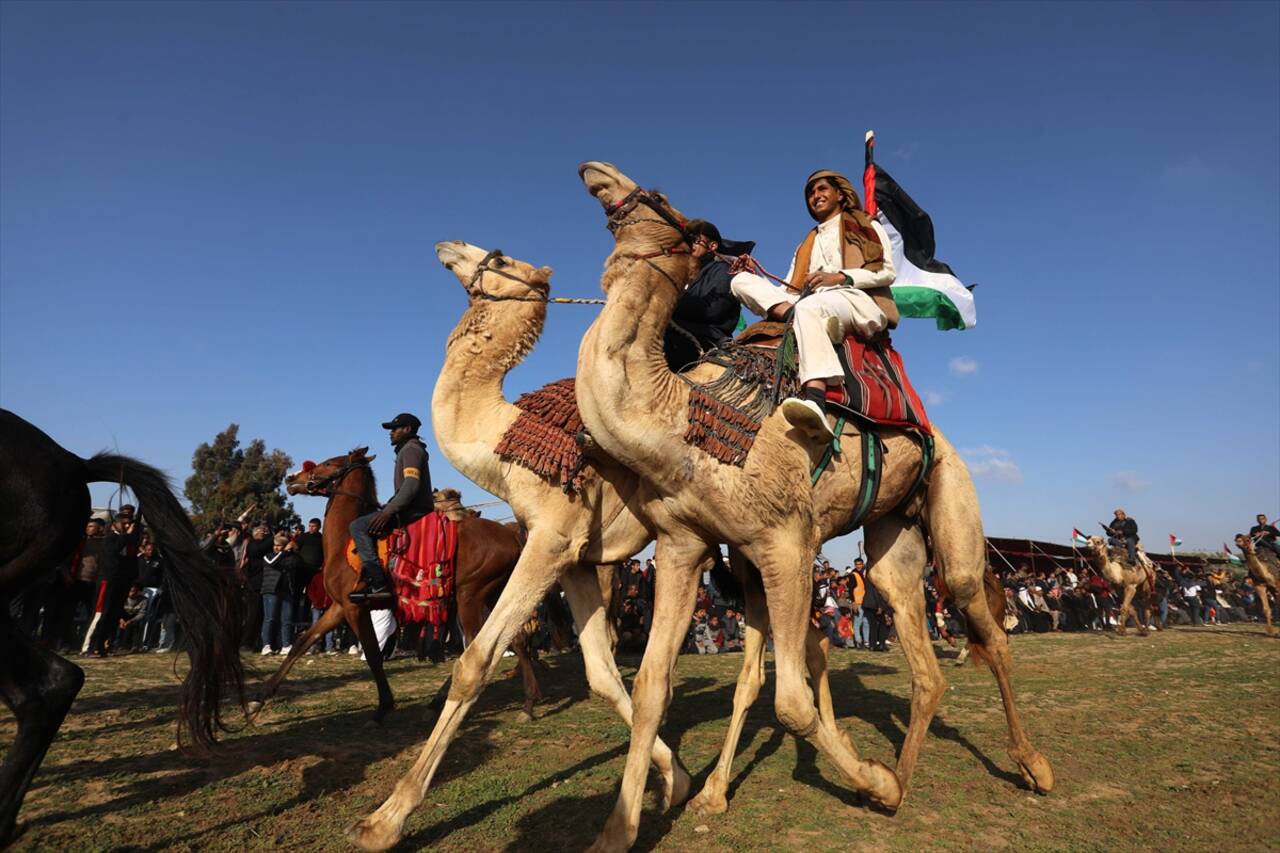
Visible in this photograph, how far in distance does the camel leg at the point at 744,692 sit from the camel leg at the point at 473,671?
144cm

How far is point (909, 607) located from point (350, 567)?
536cm

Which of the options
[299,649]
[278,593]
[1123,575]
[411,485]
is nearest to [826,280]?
[411,485]

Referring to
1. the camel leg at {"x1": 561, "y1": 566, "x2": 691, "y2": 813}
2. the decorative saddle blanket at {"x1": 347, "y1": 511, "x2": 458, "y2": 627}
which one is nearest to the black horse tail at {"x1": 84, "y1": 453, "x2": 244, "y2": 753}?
the camel leg at {"x1": 561, "y1": 566, "x2": 691, "y2": 813}

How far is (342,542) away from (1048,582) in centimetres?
2423

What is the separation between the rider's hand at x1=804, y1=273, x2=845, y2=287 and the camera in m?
4.35

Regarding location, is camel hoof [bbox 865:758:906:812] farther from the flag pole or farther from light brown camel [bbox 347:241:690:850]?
the flag pole

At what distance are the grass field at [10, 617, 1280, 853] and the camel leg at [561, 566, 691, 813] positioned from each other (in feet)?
0.64

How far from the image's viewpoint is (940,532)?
470 cm

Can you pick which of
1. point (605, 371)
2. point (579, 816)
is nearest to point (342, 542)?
point (579, 816)

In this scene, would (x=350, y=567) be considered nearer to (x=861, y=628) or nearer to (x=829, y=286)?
(x=829, y=286)

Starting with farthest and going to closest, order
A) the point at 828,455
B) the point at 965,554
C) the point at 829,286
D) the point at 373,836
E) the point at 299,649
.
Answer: the point at 299,649, the point at 965,554, the point at 829,286, the point at 828,455, the point at 373,836

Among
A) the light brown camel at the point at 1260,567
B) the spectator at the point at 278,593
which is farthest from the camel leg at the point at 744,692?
the light brown camel at the point at 1260,567

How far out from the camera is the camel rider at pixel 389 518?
6730 mm

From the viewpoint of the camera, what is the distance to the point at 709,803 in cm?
392
